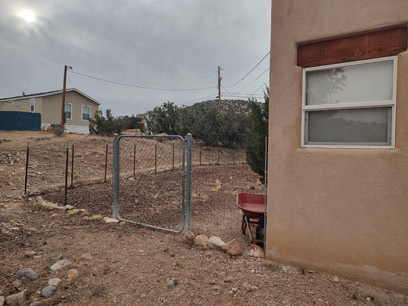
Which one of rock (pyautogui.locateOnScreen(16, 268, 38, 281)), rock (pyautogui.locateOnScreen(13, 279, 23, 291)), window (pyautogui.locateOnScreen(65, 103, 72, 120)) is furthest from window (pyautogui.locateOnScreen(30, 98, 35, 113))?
rock (pyautogui.locateOnScreen(13, 279, 23, 291))

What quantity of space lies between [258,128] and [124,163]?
931 centimetres

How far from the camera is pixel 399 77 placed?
2.63 metres

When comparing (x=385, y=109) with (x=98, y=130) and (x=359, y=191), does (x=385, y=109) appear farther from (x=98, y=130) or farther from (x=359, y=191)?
(x=98, y=130)

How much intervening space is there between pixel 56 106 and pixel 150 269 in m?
25.8

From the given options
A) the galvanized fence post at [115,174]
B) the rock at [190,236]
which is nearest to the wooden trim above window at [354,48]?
the rock at [190,236]

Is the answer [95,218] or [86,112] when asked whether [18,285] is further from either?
[86,112]

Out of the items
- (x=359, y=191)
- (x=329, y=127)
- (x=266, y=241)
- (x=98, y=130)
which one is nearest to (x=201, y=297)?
(x=266, y=241)

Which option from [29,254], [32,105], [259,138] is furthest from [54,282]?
[32,105]

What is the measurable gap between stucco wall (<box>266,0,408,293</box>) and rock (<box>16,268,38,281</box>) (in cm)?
288

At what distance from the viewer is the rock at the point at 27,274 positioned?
286 cm

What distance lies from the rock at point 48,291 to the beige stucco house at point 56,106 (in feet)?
76.3

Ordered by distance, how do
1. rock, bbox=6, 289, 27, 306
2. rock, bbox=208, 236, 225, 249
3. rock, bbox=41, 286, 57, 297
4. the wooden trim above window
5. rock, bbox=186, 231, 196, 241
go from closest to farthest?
rock, bbox=6, 289, 27, 306, rock, bbox=41, 286, 57, 297, the wooden trim above window, rock, bbox=208, 236, 225, 249, rock, bbox=186, 231, 196, 241

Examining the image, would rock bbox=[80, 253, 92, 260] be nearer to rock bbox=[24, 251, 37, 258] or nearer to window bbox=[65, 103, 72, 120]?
rock bbox=[24, 251, 37, 258]

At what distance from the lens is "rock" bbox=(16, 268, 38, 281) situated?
2855 millimetres
